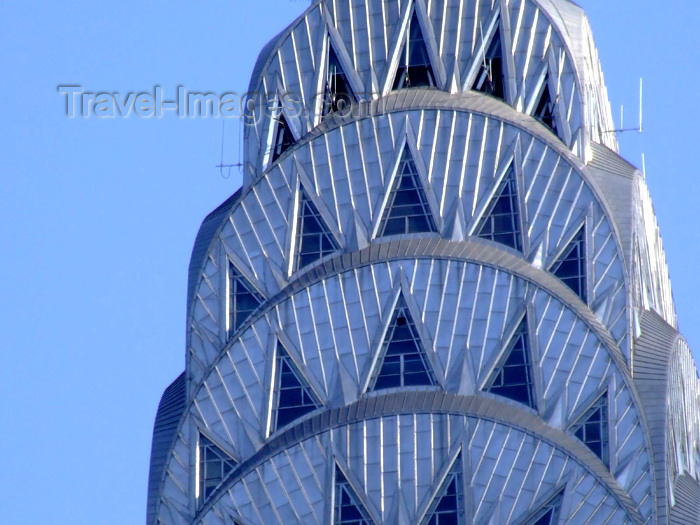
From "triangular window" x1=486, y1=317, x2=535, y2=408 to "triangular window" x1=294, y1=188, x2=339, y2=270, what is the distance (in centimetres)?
1257

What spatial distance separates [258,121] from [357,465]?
25.6 metres

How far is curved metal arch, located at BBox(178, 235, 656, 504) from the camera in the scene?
147 m

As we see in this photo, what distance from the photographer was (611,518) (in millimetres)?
140750

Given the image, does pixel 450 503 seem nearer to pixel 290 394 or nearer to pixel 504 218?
pixel 290 394

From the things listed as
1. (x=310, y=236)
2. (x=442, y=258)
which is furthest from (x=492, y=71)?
(x=310, y=236)

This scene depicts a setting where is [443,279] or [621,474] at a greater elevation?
[443,279]

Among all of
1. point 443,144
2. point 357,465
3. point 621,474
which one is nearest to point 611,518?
point 621,474

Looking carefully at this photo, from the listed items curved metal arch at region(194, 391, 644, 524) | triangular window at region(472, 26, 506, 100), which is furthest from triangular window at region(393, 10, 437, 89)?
curved metal arch at region(194, 391, 644, 524)

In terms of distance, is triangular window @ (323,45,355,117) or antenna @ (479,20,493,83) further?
antenna @ (479,20,493,83)

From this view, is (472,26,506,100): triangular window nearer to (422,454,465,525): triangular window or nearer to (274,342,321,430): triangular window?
(274,342,321,430): triangular window

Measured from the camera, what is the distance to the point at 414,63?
519 feet

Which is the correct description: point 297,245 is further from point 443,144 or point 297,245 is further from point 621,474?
point 621,474

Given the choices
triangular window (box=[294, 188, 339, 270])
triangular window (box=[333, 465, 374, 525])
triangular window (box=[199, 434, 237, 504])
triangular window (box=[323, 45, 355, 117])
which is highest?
triangular window (box=[323, 45, 355, 117])

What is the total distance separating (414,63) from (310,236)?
13.7m
